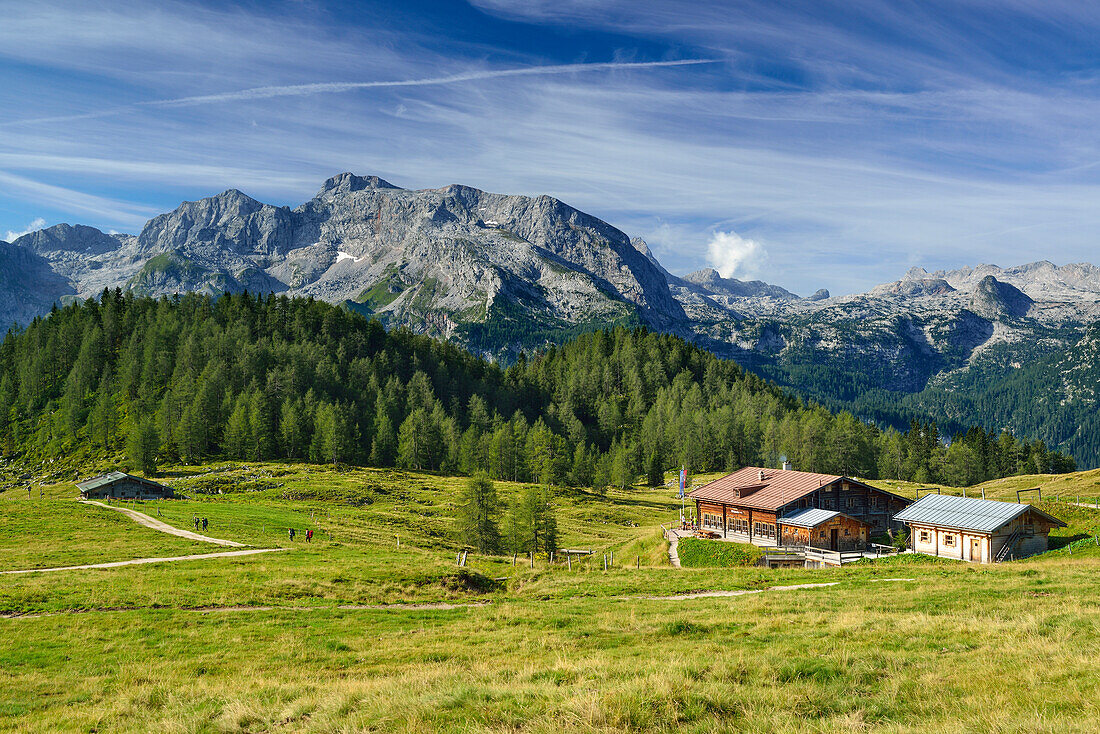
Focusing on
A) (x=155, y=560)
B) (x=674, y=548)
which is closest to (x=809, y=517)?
(x=674, y=548)

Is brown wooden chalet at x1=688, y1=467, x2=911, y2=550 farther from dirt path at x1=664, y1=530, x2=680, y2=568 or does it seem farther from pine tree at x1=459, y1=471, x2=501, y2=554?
pine tree at x1=459, y1=471, x2=501, y2=554

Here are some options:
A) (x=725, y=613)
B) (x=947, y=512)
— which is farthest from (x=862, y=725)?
(x=947, y=512)

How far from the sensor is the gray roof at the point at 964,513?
52344 millimetres

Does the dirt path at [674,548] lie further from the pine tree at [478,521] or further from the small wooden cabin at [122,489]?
the small wooden cabin at [122,489]

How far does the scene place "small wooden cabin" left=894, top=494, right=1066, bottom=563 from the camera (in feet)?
171

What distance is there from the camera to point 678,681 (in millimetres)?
12961

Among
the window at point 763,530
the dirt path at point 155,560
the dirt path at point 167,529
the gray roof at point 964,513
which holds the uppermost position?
the gray roof at point 964,513

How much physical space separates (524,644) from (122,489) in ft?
297

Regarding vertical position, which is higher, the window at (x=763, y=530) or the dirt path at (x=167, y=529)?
the window at (x=763, y=530)

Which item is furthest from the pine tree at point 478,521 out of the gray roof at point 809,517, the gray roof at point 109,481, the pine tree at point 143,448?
the pine tree at point 143,448

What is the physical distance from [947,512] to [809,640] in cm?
4688

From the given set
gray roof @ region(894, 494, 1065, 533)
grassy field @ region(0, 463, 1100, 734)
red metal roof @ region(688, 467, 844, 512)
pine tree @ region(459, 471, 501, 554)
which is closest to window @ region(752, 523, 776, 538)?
red metal roof @ region(688, 467, 844, 512)

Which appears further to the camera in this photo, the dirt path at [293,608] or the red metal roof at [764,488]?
the red metal roof at [764,488]

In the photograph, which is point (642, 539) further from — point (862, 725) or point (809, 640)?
point (862, 725)
